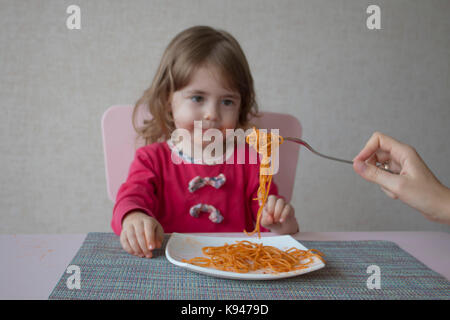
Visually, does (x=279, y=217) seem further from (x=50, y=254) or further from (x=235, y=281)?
(x=50, y=254)

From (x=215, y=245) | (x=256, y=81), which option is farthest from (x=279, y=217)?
Result: (x=256, y=81)

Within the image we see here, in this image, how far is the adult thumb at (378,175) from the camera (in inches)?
33.7

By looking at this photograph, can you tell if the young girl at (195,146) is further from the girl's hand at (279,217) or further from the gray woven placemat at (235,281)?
the gray woven placemat at (235,281)

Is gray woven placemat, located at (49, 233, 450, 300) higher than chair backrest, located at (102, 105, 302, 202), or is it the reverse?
chair backrest, located at (102, 105, 302, 202)

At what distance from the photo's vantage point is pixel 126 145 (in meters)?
1.49

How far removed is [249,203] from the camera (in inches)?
60.0

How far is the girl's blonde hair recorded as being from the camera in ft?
4.60

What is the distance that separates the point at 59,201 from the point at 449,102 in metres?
2.34

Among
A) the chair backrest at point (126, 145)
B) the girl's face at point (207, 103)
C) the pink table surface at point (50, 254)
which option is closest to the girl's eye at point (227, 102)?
the girl's face at point (207, 103)

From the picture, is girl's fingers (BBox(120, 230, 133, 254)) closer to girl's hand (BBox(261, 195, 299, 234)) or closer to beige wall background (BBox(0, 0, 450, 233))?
girl's hand (BBox(261, 195, 299, 234))

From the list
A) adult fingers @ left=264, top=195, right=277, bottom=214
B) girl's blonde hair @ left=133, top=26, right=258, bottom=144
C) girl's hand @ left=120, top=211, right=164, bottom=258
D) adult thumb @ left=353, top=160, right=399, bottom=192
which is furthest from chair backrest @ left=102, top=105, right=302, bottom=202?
adult thumb @ left=353, top=160, right=399, bottom=192

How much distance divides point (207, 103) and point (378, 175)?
0.66 m

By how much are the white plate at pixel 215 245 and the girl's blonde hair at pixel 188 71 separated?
0.58 metres

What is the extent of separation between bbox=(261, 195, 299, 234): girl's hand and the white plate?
0.09m
